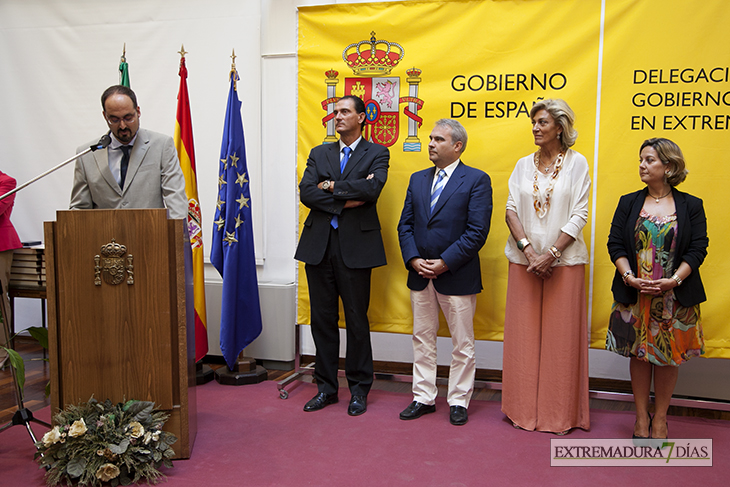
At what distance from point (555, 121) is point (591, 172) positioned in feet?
1.78

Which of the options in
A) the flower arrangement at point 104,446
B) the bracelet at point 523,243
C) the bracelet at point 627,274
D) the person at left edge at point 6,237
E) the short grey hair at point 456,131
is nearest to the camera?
the flower arrangement at point 104,446

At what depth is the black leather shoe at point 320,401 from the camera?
3316 millimetres

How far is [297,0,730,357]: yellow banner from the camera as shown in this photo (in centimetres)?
Answer: 316

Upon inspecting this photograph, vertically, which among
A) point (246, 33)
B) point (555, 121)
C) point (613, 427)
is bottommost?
point (613, 427)

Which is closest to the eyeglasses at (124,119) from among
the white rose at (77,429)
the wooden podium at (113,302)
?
the wooden podium at (113,302)

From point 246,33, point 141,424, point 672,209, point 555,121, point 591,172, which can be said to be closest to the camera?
point 141,424

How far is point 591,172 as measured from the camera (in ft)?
10.8

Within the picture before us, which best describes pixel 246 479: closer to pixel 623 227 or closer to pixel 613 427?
pixel 613 427

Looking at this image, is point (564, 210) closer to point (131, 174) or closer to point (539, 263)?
point (539, 263)

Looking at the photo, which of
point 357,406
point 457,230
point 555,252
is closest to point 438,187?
point 457,230

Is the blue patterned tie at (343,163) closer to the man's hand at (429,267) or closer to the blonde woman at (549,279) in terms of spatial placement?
the man's hand at (429,267)

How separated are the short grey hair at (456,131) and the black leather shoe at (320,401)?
→ 169 centimetres

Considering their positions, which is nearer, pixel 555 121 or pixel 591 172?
pixel 555 121

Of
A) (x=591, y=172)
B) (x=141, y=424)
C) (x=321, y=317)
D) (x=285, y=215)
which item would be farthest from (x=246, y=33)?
(x=141, y=424)
